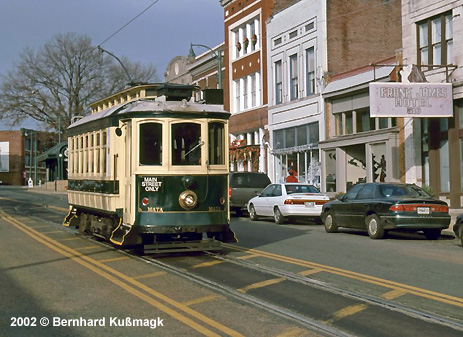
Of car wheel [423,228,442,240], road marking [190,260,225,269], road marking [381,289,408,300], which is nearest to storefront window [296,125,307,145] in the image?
car wheel [423,228,442,240]

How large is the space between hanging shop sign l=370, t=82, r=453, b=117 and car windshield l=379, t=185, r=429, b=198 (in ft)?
22.2

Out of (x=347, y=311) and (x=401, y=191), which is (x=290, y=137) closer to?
(x=401, y=191)

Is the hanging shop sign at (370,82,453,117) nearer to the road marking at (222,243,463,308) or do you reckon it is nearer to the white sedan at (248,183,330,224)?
the white sedan at (248,183,330,224)

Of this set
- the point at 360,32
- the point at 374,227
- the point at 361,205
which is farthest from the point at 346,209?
the point at 360,32

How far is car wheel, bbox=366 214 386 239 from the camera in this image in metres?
17.0

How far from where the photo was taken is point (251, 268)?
37.4ft

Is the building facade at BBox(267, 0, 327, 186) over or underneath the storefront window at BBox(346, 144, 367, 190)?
over

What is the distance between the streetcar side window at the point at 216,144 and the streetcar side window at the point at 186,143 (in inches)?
9.8

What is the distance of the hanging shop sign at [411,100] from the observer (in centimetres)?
2400

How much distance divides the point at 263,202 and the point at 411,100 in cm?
644


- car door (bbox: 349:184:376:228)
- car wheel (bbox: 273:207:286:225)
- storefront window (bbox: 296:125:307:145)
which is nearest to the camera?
car door (bbox: 349:184:376:228)

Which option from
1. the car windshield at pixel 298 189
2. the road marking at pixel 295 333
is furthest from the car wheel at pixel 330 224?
the road marking at pixel 295 333

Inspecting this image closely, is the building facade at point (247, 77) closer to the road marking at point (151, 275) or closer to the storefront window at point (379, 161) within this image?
the storefront window at point (379, 161)

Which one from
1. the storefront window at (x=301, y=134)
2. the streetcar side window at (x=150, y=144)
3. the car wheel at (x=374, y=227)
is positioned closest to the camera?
the streetcar side window at (x=150, y=144)
